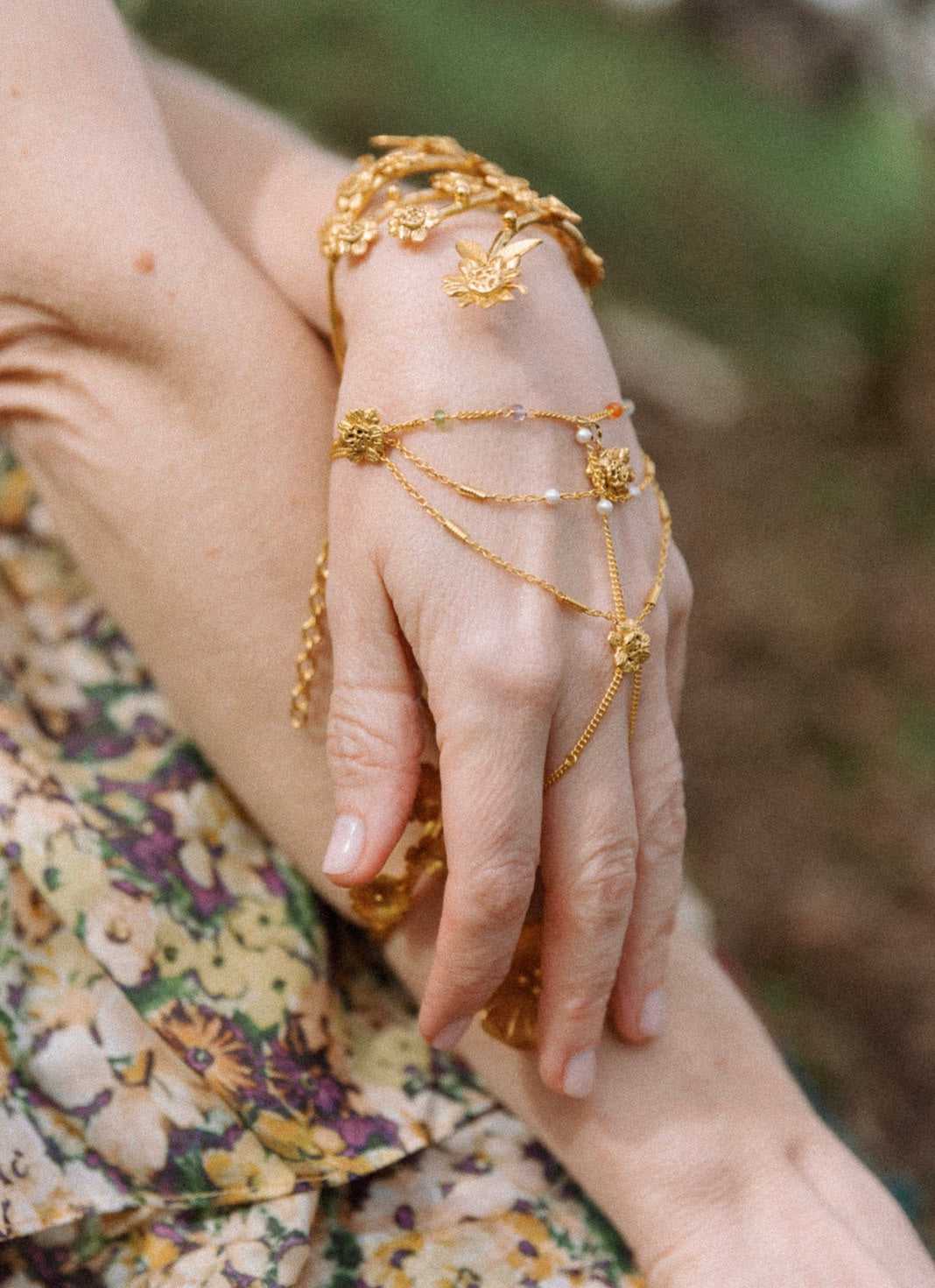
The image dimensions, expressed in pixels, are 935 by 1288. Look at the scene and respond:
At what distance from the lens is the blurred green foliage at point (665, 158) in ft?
12.4

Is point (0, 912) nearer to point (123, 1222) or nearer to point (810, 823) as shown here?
point (123, 1222)

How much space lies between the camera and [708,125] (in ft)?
13.1

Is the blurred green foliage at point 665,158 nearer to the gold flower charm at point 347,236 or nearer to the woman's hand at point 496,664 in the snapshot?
the gold flower charm at point 347,236

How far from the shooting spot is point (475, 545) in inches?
32.4

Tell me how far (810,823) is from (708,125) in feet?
9.07

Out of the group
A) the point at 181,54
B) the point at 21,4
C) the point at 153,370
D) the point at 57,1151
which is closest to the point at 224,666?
the point at 153,370

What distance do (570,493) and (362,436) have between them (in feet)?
0.56

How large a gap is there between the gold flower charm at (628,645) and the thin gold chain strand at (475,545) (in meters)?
0.04

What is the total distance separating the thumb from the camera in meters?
0.85

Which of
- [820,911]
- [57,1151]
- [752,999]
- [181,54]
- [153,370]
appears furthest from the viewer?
[181,54]

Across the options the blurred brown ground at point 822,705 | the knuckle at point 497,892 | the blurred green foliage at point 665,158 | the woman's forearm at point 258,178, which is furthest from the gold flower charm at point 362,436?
the blurred green foliage at point 665,158

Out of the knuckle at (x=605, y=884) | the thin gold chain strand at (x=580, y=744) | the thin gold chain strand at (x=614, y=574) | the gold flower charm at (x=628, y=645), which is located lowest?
the knuckle at (x=605, y=884)

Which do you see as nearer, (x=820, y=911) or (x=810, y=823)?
(x=820, y=911)

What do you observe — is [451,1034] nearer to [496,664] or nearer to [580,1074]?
[580,1074]
